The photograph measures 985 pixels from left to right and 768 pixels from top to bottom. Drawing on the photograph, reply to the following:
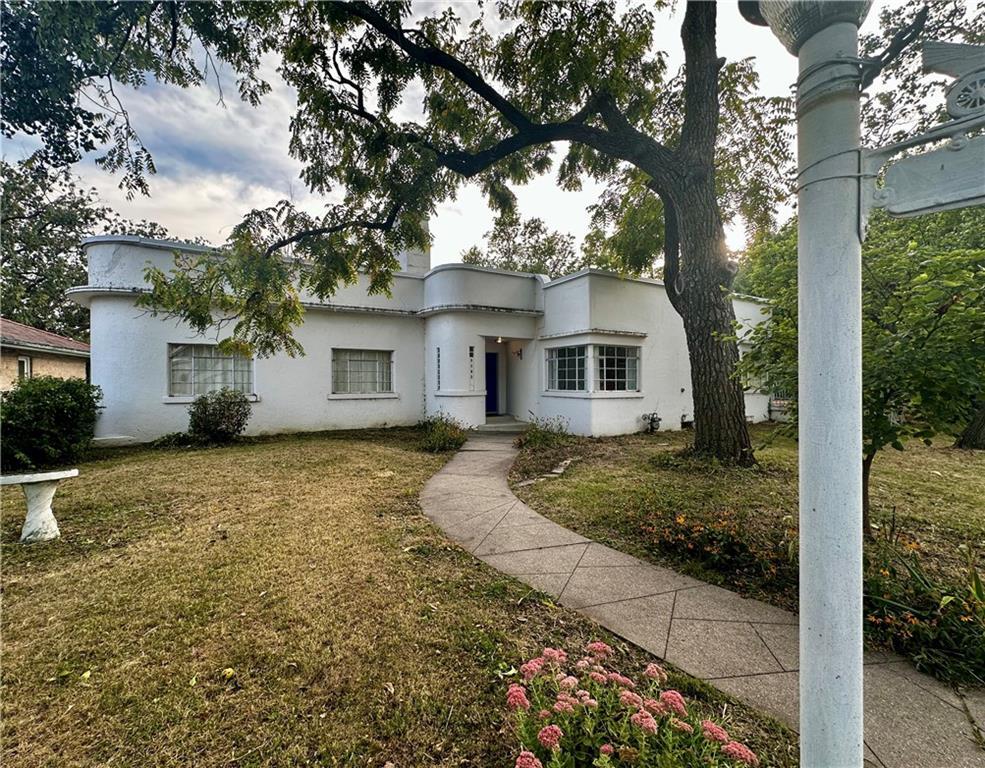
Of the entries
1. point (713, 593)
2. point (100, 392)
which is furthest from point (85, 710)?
point (100, 392)

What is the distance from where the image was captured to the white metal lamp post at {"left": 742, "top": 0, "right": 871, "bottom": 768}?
1110 mm

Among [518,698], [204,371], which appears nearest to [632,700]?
[518,698]

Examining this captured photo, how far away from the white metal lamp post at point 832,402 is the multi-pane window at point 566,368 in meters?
9.20

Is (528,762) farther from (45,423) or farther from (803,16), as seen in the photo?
(45,423)

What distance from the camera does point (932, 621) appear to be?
2316 millimetres

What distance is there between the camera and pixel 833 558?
111cm

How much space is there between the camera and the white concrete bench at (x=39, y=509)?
386cm

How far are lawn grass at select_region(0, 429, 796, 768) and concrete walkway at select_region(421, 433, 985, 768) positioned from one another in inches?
8.1

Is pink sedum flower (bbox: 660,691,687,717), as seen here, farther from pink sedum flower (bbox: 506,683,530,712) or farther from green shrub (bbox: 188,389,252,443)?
green shrub (bbox: 188,389,252,443)

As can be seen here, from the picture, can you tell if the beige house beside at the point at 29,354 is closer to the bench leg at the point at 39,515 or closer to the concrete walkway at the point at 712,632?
the bench leg at the point at 39,515

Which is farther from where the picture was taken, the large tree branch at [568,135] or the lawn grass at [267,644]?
the large tree branch at [568,135]

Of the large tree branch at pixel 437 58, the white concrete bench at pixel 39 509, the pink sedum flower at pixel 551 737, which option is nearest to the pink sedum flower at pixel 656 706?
the pink sedum flower at pixel 551 737

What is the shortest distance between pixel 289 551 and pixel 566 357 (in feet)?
28.3

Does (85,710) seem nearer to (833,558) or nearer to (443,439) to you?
(833,558)
